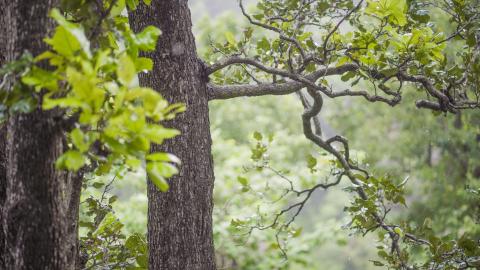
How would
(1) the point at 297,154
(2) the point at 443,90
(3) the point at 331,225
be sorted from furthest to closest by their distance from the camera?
(1) the point at 297,154
(3) the point at 331,225
(2) the point at 443,90

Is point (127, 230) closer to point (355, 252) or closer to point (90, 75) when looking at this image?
point (90, 75)

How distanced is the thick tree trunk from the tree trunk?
754 mm

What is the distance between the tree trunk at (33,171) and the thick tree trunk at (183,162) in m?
0.75

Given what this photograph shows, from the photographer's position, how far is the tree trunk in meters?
1.30

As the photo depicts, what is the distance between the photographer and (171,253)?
209 centimetres

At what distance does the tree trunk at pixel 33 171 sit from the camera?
1305 mm

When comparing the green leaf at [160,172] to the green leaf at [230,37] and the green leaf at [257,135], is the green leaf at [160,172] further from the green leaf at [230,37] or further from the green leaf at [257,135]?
the green leaf at [257,135]

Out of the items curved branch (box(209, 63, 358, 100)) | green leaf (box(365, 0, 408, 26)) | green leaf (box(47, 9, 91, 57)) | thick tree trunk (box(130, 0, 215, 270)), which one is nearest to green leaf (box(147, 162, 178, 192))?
green leaf (box(47, 9, 91, 57))

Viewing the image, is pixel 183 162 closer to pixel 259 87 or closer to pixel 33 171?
pixel 259 87

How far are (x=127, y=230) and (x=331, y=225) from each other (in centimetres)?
382

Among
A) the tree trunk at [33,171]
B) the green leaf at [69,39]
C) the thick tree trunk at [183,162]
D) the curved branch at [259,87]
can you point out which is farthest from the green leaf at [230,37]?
the green leaf at [69,39]

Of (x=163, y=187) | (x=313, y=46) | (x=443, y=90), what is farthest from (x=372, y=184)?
(x=163, y=187)

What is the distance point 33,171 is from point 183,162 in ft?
2.87

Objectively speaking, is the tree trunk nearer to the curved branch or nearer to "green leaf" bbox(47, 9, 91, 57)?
Answer: "green leaf" bbox(47, 9, 91, 57)
